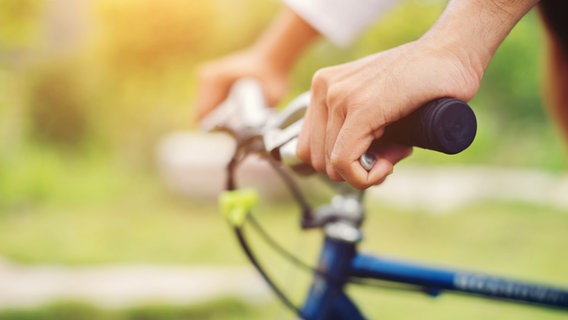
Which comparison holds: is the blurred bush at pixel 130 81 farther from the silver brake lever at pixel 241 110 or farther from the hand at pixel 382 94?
the hand at pixel 382 94

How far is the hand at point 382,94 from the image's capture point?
58 centimetres

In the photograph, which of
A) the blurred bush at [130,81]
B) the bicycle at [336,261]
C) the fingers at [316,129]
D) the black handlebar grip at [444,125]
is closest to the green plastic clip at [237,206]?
the bicycle at [336,261]

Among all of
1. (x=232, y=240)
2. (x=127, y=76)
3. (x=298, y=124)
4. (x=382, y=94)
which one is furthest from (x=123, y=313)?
(x=127, y=76)

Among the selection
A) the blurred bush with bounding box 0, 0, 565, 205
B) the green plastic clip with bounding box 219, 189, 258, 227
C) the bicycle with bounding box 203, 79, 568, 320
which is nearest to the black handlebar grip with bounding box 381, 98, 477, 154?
the bicycle with bounding box 203, 79, 568, 320

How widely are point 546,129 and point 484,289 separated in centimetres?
524

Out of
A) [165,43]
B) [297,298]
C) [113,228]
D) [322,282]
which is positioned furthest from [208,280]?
[165,43]

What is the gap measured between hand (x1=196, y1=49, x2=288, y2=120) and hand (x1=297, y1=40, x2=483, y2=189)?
1.82 feet

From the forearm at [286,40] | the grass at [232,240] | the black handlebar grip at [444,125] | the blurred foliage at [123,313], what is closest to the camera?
the black handlebar grip at [444,125]

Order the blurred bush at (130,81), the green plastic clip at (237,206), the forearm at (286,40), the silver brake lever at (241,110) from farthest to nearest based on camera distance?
1. the blurred bush at (130,81)
2. the forearm at (286,40)
3. the silver brake lever at (241,110)
4. the green plastic clip at (237,206)

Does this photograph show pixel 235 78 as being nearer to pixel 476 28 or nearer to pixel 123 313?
pixel 476 28

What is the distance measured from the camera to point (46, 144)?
18.9 feet

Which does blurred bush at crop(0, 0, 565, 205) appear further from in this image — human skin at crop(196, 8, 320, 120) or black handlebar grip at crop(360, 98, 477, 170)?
black handlebar grip at crop(360, 98, 477, 170)

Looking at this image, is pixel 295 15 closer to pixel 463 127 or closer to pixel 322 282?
pixel 322 282

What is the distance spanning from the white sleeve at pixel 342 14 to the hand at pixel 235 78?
14cm
